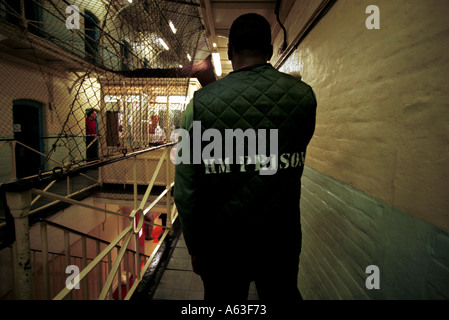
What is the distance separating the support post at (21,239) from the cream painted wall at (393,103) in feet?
5.51

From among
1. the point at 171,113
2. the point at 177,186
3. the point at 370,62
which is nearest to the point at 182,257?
the point at 177,186

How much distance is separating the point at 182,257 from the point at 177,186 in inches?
78.0

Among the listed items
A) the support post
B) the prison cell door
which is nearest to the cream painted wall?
the support post

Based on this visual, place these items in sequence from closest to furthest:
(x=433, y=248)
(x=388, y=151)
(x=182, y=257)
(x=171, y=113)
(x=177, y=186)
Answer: (x=433, y=248)
(x=388, y=151)
(x=177, y=186)
(x=182, y=257)
(x=171, y=113)

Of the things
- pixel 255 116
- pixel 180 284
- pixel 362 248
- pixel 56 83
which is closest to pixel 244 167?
pixel 255 116

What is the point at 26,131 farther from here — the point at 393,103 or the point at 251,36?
the point at 393,103

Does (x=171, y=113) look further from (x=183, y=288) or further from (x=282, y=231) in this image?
(x=282, y=231)

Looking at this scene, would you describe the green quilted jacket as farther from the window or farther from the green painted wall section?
the window

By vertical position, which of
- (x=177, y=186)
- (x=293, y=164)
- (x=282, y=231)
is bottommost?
(x=282, y=231)

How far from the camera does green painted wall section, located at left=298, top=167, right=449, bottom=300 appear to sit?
0.78 metres

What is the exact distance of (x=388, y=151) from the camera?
961 mm

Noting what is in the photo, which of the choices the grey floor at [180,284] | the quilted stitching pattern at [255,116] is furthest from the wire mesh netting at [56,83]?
the quilted stitching pattern at [255,116]

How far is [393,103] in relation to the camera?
92cm

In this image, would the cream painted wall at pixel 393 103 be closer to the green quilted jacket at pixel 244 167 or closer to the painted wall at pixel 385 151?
the painted wall at pixel 385 151
